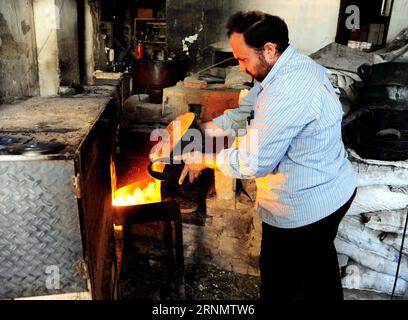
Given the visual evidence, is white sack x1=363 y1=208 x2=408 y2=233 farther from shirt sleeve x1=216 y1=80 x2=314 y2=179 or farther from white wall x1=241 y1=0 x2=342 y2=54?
white wall x1=241 y1=0 x2=342 y2=54

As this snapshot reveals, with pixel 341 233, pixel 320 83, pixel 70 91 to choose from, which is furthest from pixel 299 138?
pixel 70 91

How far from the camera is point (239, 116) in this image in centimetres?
305

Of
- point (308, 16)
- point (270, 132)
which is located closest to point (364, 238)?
point (270, 132)

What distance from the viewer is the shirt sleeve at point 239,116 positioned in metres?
2.96

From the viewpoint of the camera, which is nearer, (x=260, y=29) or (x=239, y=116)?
(x=260, y=29)

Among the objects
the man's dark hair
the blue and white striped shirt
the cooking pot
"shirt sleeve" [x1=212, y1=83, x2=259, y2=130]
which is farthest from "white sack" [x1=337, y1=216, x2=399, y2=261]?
the man's dark hair

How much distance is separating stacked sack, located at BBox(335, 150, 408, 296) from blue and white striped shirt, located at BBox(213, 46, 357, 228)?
0.80 metres

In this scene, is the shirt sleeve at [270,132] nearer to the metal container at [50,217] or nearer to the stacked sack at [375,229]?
the metal container at [50,217]

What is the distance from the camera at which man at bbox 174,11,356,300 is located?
200 cm

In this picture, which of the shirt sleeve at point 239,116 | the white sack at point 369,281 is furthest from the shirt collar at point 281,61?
the white sack at point 369,281

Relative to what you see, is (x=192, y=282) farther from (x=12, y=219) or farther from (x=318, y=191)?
(x=12, y=219)

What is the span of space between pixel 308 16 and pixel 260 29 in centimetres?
584

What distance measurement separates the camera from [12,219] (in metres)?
1.78

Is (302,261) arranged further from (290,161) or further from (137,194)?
(137,194)
